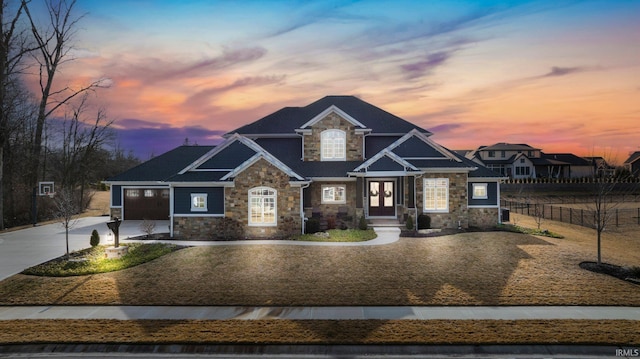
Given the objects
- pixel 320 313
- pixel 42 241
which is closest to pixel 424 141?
pixel 320 313

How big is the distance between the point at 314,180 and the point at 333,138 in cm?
360

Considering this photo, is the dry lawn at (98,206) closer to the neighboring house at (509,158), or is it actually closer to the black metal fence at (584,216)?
the black metal fence at (584,216)

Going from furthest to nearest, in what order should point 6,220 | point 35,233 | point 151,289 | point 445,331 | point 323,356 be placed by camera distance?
point 6,220, point 35,233, point 151,289, point 445,331, point 323,356

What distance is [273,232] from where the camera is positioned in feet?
70.6

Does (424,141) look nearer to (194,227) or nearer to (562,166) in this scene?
(194,227)

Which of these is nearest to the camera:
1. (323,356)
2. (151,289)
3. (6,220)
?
(323,356)

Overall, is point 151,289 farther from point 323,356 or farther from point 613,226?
point 613,226

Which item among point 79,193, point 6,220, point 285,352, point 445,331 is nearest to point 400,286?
point 445,331

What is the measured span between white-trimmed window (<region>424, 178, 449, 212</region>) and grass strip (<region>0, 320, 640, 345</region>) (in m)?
14.3

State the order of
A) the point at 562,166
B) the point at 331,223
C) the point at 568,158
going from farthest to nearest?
the point at 568,158, the point at 562,166, the point at 331,223

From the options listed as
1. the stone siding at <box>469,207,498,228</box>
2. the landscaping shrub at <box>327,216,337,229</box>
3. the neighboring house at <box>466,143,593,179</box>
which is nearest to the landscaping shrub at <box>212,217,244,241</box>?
the landscaping shrub at <box>327,216,337,229</box>

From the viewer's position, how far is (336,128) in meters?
26.3

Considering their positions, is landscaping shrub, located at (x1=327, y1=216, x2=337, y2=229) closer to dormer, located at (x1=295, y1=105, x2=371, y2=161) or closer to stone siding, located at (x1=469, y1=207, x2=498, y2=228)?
dormer, located at (x1=295, y1=105, x2=371, y2=161)

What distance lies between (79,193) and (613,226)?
4747 centimetres
